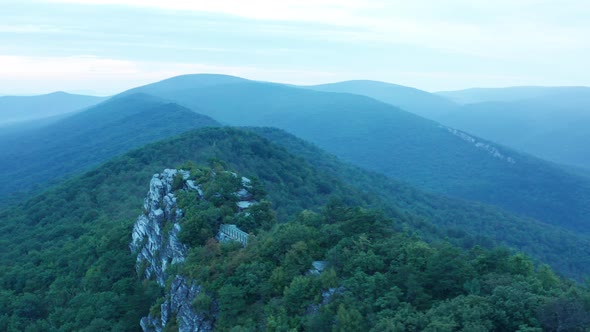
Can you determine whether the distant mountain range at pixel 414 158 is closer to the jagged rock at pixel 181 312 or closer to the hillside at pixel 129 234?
the hillside at pixel 129 234

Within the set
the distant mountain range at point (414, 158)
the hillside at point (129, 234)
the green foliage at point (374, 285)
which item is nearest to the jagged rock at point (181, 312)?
the green foliage at point (374, 285)

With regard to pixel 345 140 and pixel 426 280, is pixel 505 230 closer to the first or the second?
pixel 426 280

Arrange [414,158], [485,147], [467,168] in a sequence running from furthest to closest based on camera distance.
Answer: [414,158], [485,147], [467,168]

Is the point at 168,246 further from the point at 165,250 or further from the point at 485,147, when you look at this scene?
the point at 485,147

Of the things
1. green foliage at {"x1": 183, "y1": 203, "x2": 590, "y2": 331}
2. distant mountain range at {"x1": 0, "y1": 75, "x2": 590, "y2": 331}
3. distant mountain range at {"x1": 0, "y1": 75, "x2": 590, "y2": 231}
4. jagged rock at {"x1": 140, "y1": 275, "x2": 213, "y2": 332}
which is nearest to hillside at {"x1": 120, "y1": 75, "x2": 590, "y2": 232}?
distant mountain range at {"x1": 0, "y1": 75, "x2": 590, "y2": 231}

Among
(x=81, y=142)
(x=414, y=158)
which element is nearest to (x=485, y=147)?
(x=414, y=158)

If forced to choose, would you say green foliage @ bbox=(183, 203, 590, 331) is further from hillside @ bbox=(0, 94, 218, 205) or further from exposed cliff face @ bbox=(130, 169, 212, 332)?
hillside @ bbox=(0, 94, 218, 205)

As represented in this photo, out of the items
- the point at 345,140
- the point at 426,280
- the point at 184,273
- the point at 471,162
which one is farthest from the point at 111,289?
the point at 345,140
